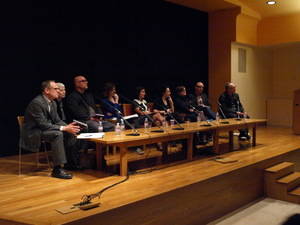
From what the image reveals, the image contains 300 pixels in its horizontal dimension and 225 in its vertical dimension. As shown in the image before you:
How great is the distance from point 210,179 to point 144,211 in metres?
0.97

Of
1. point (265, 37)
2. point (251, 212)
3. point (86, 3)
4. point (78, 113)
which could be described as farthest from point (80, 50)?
point (265, 37)

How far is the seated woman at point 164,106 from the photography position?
5.54 m

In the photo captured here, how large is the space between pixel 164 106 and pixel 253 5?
11.8ft

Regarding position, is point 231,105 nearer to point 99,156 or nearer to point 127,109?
point 127,109

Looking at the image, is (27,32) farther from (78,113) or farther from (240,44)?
(240,44)

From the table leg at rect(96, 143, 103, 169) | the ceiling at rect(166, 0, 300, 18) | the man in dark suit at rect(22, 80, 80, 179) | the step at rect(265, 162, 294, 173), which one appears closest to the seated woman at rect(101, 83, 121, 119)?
the table leg at rect(96, 143, 103, 169)

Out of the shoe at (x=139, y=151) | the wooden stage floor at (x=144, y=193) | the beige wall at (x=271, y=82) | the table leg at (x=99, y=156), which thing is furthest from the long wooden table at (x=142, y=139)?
the beige wall at (x=271, y=82)

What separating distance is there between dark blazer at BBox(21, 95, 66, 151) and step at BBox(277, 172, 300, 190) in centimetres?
271

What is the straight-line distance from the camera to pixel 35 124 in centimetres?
394

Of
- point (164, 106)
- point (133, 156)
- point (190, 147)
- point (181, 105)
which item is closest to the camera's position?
point (190, 147)

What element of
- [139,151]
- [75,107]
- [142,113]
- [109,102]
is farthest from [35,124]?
[142,113]

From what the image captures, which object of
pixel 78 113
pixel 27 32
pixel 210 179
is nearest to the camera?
pixel 210 179

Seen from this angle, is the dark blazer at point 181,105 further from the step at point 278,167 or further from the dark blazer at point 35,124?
the dark blazer at point 35,124

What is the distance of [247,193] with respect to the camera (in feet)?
13.7
